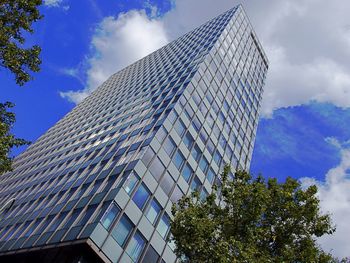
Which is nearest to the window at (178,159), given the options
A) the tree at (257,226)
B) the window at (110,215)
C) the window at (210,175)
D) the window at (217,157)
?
the window at (210,175)

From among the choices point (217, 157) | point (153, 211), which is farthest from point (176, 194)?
point (217, 157)

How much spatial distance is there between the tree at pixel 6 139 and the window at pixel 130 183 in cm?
1201

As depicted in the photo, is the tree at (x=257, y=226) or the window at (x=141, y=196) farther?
the window at (x=141, y=196)

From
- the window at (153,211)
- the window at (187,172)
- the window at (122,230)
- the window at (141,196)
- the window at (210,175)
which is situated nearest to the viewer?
the window at (122,230)

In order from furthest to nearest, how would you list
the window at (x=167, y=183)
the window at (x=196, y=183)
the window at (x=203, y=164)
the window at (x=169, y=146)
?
the window at (x=203, y=164), the window at (x=196, y=183), the window at (x=169, y=146), the window at (x=167, y=183)

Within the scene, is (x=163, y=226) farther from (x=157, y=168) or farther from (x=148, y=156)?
(x=148, y=156)

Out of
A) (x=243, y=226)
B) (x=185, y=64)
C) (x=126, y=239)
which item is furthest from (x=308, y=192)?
(x=185, y=64)

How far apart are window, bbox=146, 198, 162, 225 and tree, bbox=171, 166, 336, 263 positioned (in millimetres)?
10597

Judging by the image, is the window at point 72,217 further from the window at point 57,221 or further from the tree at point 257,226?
the tree at point 257,226

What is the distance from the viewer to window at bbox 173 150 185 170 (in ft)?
121

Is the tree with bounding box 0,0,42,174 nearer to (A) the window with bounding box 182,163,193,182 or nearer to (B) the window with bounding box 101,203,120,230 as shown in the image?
(B) the window with bounding box 101,203,120,230

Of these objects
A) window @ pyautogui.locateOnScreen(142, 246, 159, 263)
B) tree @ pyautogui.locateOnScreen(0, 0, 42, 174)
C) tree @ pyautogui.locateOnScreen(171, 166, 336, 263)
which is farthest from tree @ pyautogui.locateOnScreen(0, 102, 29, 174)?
window @ pyautogui.locateOnScreen(142, 246, 159, 263)

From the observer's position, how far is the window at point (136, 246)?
27444 millimetres

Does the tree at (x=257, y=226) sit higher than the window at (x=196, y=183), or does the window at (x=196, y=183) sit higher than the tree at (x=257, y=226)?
the window at (x=196, y=183)
